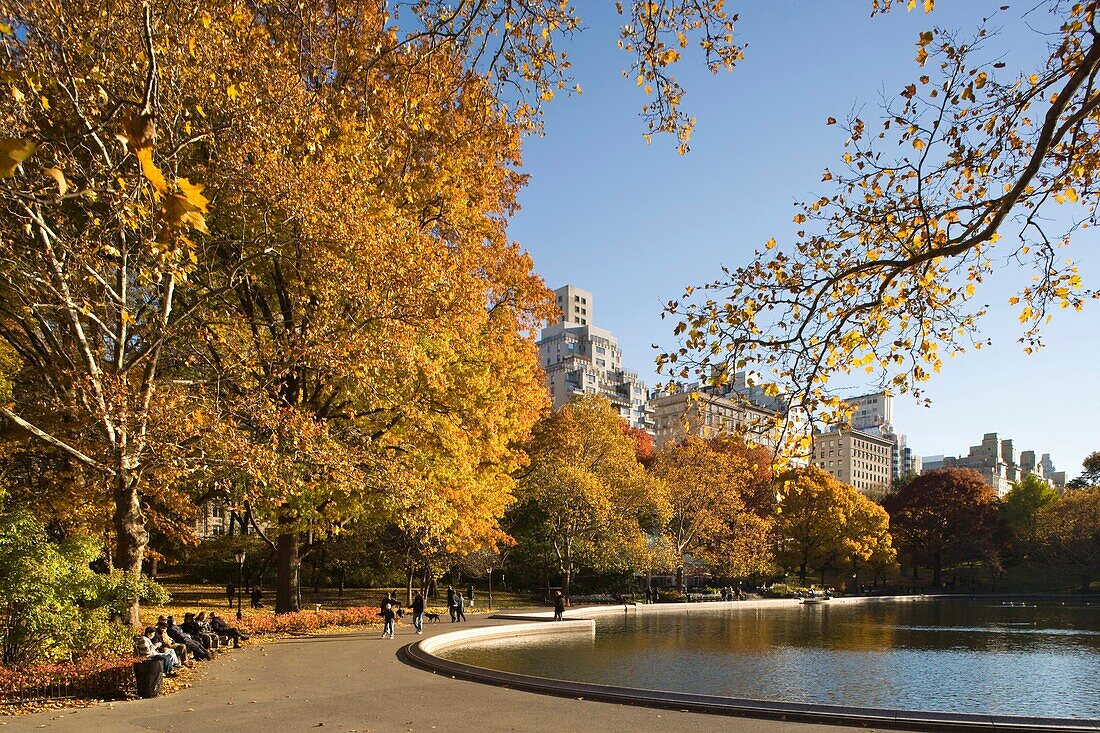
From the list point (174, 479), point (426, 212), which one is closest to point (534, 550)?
point (426, 212)

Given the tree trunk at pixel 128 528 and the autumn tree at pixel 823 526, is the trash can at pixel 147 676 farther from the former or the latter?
the autumn tree at pixel 823 526

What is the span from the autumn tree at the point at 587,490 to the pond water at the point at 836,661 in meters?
6.94

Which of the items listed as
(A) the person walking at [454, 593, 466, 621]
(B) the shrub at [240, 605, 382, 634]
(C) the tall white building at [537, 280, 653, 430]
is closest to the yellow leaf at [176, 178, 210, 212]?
(B) the shrub at [240, 605, 382, 634]

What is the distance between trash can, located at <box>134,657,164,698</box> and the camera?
1223 centimetres

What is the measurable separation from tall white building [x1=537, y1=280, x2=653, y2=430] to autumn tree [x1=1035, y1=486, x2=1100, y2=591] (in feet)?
263

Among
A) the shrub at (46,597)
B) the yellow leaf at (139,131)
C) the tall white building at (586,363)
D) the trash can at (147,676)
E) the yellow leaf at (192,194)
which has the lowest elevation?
the trash can at (147,676)

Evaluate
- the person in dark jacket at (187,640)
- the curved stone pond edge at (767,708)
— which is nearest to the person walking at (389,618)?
the curved stone pond edge at (767,708)

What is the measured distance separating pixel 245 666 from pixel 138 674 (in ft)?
12.2

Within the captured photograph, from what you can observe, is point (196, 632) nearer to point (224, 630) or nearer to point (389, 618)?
point (224, 630)

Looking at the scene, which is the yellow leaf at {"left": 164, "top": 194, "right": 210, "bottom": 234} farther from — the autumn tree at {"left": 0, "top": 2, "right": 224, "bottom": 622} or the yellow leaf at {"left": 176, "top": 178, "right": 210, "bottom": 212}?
the autumn tree at {"left": 0, "top": 2, "right": 224, "bottom": 622}

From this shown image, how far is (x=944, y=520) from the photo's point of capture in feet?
274

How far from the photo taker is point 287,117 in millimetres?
16000

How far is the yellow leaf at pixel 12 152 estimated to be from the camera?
2464 millimetres

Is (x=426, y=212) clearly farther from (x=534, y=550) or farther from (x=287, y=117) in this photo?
(x=534, y=550)
